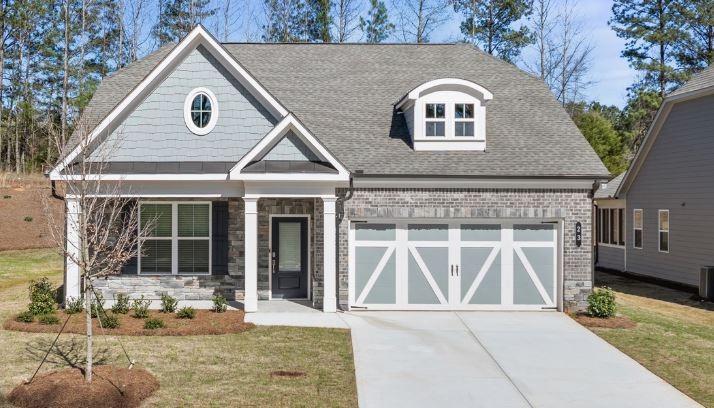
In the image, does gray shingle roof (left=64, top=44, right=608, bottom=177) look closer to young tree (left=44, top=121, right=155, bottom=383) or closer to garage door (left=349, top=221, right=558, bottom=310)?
young tree (left=44, top=121, right=155, bottom=383)

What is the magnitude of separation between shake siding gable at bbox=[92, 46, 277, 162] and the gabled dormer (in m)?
3.77

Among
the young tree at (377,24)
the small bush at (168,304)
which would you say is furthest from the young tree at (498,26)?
the small bush at (168,304)

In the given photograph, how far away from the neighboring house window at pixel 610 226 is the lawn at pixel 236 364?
1609 centimetres

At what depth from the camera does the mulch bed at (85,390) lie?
8.20m

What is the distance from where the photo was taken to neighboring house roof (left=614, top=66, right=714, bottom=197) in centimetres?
1892

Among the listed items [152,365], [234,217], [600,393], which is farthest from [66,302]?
[600,393]

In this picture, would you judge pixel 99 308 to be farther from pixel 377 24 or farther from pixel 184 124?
pixel 377 24

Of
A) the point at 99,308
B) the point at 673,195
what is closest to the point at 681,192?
the point at 673,195

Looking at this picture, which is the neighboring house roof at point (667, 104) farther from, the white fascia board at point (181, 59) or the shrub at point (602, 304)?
the white fascia board at point (181, 59)

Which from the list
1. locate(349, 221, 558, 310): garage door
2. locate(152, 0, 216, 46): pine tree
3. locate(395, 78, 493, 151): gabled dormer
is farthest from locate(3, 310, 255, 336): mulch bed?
locate(152, 0, 216, 46): pine tree

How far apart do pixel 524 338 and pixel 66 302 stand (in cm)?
1046

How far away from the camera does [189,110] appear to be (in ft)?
50.9

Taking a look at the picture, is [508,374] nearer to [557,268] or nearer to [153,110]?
[557,268]

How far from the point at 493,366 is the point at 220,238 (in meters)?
8.40
